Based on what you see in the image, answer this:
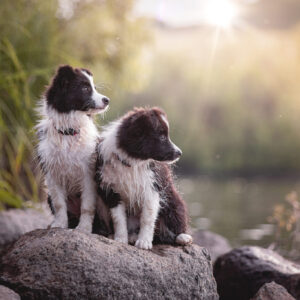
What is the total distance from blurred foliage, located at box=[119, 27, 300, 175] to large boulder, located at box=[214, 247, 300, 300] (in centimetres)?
1898

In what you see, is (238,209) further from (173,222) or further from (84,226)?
(84,226)

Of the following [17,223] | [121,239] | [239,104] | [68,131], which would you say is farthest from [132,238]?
[239,104]

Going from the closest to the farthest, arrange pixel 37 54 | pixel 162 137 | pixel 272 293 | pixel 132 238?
pixel 162 137
pixel 132 238
pixel 272 293
pixel 37 54

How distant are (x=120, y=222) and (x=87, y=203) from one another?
1.02 ft

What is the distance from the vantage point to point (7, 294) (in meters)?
3.38

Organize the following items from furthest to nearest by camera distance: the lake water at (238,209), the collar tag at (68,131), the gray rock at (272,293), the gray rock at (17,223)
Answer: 1. the lake water at (238,209)
2. the gray rock at (17,223)
3. the gray rock at (272,293)
4. the collar tag at (68,131)

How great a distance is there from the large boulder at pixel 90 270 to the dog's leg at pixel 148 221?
0.08 metres

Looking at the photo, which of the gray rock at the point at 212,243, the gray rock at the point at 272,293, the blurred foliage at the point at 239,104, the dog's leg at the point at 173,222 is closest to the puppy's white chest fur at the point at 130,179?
the dog's leg at the point at 173,222

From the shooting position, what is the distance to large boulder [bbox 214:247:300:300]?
17.4 feet

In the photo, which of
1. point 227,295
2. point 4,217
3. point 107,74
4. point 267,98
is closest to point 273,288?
point 227,295

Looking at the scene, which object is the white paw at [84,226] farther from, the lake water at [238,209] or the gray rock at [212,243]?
the gray rock at [212,243]

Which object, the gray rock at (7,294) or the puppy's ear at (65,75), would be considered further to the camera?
the puppy's ear at (65,75)

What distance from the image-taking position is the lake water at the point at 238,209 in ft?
33.2

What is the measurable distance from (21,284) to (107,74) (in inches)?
357
